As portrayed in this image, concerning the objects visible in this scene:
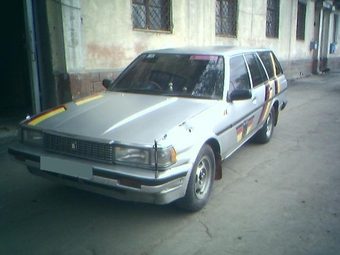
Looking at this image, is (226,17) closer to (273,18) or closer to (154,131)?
(273,18)

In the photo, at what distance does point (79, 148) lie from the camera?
3078 mm

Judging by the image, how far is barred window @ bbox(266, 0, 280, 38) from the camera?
563 inches

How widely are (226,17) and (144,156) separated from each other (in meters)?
9.85

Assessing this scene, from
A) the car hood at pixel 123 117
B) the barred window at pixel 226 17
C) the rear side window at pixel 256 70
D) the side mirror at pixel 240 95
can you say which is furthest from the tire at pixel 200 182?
the barred window at pixel 226 17

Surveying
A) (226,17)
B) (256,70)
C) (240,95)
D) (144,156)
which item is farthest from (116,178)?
(226,17)

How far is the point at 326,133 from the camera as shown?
21.7ft

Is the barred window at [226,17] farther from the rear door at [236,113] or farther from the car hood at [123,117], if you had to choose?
the car hood at [123,117]

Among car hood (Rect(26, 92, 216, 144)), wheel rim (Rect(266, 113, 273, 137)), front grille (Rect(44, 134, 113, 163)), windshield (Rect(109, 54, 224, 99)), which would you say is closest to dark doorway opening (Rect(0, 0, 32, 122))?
windshield (Rect(109, 54, 224, 99))

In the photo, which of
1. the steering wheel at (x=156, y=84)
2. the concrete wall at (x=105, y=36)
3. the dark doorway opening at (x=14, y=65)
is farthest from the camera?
the dark doorway opening at (x=14, y=65)

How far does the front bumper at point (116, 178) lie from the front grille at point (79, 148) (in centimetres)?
5

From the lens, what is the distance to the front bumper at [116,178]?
9.42 feet

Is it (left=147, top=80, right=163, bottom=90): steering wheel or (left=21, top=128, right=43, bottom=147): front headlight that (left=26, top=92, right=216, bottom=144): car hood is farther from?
(left=147, top=80, right=163, bottom=90): steering wheel

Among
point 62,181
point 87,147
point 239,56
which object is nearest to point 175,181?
point 87,147

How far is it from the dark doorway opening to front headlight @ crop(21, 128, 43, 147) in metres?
4.11
